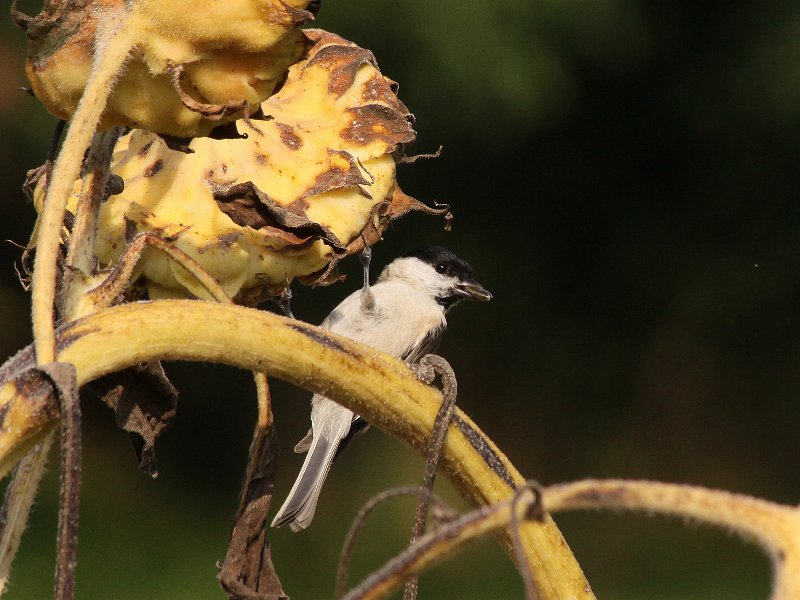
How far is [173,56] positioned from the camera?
1.67 feet

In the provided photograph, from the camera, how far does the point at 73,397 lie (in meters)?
0.41

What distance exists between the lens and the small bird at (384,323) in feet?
6.99

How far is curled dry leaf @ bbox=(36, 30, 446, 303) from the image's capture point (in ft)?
2.03

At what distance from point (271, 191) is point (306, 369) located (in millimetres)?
180

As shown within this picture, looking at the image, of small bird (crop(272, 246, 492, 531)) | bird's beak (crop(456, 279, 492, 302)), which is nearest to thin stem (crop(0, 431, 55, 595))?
small bird (crop(272, 246, 492, 531))

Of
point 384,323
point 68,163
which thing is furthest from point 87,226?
point 384,323

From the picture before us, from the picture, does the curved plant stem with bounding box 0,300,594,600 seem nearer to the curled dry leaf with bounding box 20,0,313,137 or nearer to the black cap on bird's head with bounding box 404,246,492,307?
the curled dry leaf with bounding box 20,0,313,137

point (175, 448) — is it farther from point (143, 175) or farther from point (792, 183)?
point (143, 175)

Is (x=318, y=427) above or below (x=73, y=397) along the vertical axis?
below

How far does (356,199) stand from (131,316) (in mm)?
226

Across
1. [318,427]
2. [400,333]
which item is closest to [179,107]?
[318,427]

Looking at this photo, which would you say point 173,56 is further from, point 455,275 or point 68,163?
point 455,275

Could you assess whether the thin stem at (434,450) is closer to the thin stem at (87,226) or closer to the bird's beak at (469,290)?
the thin stem at (87,226)

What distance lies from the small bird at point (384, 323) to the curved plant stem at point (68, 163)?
140cm
